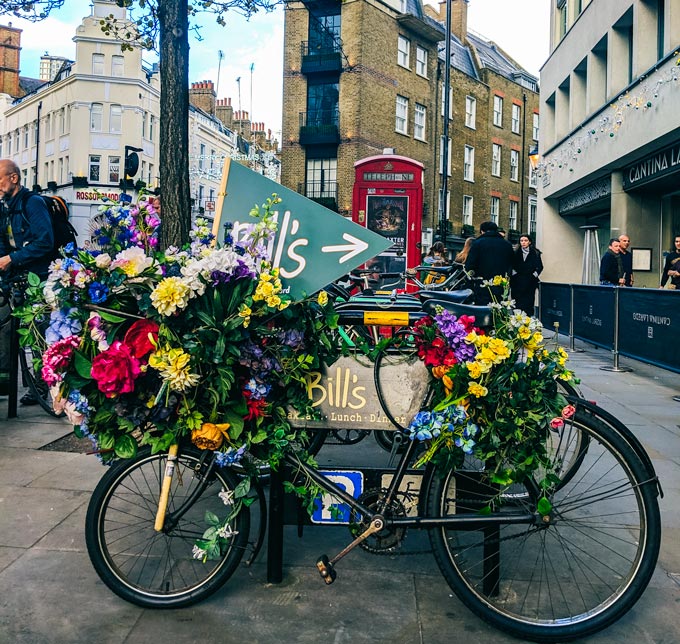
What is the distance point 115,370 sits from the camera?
2697mm

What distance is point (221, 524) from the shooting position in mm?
2879

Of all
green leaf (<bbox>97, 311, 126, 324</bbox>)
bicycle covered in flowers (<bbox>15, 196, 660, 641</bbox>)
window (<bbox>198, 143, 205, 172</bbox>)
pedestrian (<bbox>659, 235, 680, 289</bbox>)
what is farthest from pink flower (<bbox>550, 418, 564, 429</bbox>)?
window (<bbox>198, 143, 205, 172</bbox>)

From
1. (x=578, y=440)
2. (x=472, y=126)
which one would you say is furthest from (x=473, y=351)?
(x=472, y=126)

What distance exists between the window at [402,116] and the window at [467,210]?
6250mm

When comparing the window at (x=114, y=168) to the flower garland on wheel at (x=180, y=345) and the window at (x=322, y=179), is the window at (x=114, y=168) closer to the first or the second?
the window at (x=322, y=179)

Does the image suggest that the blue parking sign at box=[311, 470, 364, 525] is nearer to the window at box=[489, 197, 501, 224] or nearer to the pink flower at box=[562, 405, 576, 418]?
the pink flower at box=[562, 405, 576, 418]

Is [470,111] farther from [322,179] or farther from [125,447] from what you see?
[125,447]

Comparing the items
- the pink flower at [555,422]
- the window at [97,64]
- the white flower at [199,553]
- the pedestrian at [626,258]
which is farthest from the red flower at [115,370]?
the window at [97,64]

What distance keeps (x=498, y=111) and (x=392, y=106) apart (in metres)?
11.1

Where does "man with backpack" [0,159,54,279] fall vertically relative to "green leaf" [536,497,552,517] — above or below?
above

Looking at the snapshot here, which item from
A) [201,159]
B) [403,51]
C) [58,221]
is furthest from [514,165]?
[58,221]

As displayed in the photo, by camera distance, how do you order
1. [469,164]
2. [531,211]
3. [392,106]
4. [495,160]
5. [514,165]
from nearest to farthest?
[392,106]
[469,164]
[495,160]
[514,165]
[531,211]

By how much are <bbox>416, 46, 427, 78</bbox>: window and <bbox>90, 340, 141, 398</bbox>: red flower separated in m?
38.3

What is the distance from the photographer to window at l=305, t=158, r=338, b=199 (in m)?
35.1
